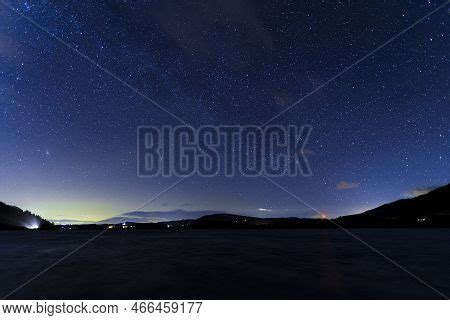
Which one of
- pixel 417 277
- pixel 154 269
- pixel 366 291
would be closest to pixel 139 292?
pixel 154 269

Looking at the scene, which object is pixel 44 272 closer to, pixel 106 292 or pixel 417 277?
pixel 106 292
